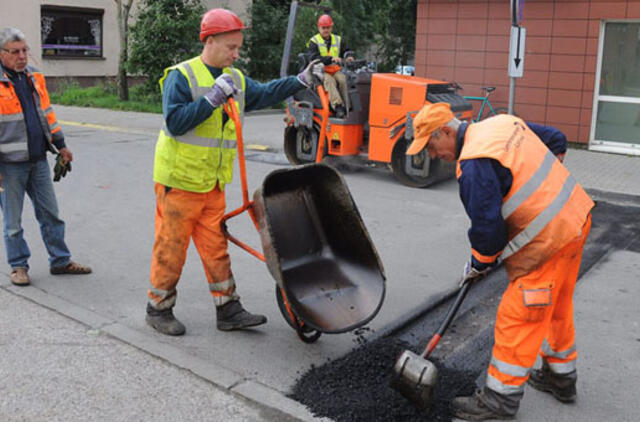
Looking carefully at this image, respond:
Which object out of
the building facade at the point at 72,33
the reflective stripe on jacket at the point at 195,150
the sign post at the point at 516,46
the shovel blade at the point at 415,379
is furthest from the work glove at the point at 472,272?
the building facade at the point at 72,33

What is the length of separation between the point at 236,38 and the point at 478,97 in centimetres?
985

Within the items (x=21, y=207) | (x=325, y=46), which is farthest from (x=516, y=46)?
(x=21, y=207)

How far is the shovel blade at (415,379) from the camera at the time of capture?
3.35 m

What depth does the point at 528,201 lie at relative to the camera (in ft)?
10.7

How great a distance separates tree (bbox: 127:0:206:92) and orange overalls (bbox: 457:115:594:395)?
16.9 m

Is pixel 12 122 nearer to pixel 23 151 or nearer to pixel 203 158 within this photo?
pixel 23 151

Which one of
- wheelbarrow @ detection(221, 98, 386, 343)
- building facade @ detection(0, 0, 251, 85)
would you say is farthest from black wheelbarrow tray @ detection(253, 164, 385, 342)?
building facade @ detection(0, 0, 251, 85)

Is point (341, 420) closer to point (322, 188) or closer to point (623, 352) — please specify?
point (322, 188)

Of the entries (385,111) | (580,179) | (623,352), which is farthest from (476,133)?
(580,179)

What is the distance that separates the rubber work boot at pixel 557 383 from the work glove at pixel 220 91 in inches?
89.5

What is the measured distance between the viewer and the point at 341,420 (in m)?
3.45

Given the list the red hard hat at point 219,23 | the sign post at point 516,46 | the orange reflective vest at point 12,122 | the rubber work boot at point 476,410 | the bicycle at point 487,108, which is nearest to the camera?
the rubber work boot at point 476,410

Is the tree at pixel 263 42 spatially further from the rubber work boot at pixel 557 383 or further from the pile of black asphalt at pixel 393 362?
the rubber work boot at pixel 557 383

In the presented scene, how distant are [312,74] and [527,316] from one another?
2074 millimetres
